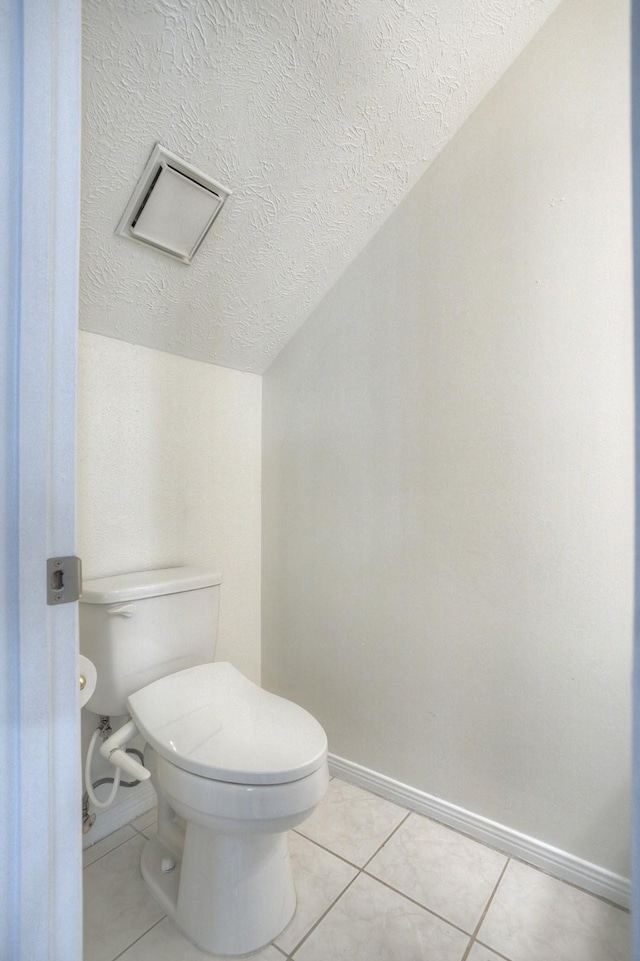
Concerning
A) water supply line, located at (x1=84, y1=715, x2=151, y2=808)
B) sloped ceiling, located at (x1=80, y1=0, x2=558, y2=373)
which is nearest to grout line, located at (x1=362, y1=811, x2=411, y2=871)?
water supply line, located at (x1=84, y1=715, x2=151, y2=808)

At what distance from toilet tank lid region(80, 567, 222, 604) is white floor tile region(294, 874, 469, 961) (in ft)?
2.83

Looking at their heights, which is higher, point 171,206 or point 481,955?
point 171,206

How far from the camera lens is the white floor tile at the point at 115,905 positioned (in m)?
1.02

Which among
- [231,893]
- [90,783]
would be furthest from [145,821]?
[231,893]

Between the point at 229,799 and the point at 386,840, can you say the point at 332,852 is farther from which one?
the point at 229,799

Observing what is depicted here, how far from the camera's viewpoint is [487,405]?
1.29m

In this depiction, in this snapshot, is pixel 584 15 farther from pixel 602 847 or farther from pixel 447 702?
pixel 602 847

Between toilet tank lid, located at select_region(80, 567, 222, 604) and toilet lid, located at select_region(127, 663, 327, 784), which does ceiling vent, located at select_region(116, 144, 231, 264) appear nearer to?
toilet tank lid, located at select_region(80, 567, 222, 604)

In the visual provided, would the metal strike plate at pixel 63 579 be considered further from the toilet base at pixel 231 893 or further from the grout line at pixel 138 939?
the grout line at pixel 138 939

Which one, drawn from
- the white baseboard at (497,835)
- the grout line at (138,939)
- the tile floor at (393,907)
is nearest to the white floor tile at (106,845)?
the tile floor at (393,907)

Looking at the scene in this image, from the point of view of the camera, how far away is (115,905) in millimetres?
1108

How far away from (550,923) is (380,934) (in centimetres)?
40

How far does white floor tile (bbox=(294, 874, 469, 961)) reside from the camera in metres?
1.00

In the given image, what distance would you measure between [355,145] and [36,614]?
1.34 meters
